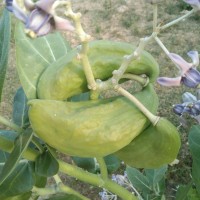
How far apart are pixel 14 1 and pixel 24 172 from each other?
39 cm

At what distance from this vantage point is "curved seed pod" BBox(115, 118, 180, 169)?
0.59 meters

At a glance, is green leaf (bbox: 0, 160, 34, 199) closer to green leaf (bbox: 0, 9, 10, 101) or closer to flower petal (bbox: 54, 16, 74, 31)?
green leaf (bbox: 0, 9, 10, 101)

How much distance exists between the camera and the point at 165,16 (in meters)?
2.72

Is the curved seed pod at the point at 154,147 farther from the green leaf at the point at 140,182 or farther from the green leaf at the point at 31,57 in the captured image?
the green leaf at the point at 140,182

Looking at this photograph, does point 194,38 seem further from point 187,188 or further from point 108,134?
point 108,134

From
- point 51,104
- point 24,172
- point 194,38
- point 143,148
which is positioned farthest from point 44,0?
point 194,38

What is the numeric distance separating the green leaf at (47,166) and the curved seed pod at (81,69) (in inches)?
6.9

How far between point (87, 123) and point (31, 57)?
0.14 m

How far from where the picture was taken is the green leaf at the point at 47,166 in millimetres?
734

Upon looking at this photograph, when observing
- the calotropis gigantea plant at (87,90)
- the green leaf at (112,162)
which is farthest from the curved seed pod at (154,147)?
the green leaf at (112,162)

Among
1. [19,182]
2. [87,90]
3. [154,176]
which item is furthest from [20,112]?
[154,176]

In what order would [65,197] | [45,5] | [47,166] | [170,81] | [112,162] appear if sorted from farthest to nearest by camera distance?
[112,162]
[65,197]
[47,166]
[170,81]
[45,5]

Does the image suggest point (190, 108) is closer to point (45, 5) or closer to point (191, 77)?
point (191, 77)

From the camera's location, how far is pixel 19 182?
79 cm
